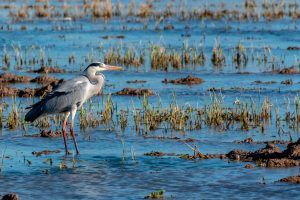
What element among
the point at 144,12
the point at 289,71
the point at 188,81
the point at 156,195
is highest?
the point at 144,12

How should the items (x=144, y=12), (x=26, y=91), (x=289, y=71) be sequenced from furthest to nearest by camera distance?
1. (x=144, y=12)
2. (x=289, y=71)
3. (x=26, y=91)

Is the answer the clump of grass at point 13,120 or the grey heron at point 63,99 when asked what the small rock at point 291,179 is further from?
the clump of grass at point 13,120

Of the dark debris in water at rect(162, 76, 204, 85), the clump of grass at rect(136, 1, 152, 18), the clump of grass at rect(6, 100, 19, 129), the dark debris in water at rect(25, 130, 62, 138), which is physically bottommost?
the dark debris in water at rect(25, 130, 62, 138)

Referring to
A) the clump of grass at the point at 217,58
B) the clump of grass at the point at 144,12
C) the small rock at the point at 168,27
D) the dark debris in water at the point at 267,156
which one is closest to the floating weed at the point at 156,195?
the dark debris in water at the point at 267,156

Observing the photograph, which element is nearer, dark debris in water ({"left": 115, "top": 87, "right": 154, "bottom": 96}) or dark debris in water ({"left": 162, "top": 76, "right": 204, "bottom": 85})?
dark debris in water ({"left": 115, "top": 87, "right": 154, "bottom": 96})

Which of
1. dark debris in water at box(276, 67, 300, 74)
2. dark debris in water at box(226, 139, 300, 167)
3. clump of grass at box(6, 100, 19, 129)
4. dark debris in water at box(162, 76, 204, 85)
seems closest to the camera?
dark debris in water at box(226, 139, 300, 167)

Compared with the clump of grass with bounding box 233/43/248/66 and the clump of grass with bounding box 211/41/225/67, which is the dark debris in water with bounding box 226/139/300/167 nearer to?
the clump of grass with bounding box 211/41/225/67

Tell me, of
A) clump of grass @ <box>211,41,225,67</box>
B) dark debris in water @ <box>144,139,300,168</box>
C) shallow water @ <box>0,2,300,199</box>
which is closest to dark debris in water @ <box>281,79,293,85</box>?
shallow water @ <box>0,2,300,199</box>

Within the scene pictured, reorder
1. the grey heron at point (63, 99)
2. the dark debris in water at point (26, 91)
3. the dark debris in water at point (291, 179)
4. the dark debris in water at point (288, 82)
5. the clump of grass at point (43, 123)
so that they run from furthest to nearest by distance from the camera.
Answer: the dark debris in water at point (288, 82) < the dark debris in water at point (26, 91) < the clump of grass at point (43, 123) < the grey heron at point (63, 99) < the dark debris in water at point (291, 179)

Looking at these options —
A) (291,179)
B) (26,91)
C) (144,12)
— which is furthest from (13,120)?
(144,12)

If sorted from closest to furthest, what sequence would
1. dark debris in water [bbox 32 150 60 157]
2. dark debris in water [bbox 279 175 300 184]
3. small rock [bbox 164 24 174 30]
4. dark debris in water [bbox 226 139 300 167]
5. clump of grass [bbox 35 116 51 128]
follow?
dark debris in water [bbox 279 175 300 184], dark debris in water [bbox 226 139 300 167], dark debris in water [bbox 32 150 60 157], clump of grass [bbox 35 116 51 128], small rock [bbox 164 24 174 30]

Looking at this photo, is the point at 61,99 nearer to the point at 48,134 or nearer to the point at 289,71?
the point at 48,134

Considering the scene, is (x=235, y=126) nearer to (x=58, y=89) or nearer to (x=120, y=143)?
(x=120, y=143)

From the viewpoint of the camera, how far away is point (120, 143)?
13625mm
